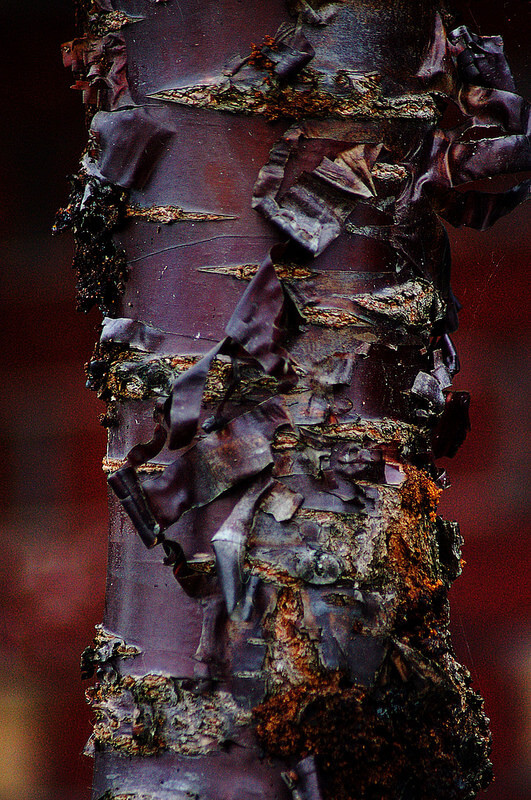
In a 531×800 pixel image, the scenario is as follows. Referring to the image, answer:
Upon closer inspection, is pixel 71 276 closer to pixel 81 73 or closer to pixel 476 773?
pixel 81 73

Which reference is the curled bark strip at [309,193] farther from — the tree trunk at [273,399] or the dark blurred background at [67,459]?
the dark blurred background at [67,459]

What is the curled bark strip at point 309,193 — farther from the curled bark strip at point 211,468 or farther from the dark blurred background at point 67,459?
the dark blurred background at point 67,459

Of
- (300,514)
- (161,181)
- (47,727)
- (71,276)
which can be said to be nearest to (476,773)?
(300,514)

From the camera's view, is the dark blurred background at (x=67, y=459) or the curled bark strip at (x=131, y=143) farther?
the dark blurred background at (x=67, y=459)

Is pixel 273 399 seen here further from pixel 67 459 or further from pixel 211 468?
pixel 67 459

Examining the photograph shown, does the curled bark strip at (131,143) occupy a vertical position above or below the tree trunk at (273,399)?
above

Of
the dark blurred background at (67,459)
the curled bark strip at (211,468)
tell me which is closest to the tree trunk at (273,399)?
the curled bark strip at (211,468)

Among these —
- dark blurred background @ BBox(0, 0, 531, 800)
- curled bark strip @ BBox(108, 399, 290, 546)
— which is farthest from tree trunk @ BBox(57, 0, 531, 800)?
dark blurred background @ BBox(0, 0, 531, 800)
